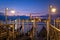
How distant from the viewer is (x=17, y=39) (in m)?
14.1

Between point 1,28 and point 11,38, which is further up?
point 1,28

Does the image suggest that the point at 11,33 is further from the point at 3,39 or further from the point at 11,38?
the point at 3,39

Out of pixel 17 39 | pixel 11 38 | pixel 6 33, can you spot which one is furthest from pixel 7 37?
pixel 17 39

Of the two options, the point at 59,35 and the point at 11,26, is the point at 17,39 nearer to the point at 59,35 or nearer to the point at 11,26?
the point at 11,26

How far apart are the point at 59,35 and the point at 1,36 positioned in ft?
16.5

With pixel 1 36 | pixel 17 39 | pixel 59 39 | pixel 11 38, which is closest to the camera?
pixel 59 39

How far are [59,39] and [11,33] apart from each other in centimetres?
676

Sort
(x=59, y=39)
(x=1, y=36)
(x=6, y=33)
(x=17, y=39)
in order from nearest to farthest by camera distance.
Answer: (x=59, y=39)
(x=1, y=36)
(x=6, y=33)
(x=17, y=39)

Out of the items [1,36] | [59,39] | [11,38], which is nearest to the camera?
[59,39]

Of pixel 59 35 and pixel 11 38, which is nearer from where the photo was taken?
pixel 59 35

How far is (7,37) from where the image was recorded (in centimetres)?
1185

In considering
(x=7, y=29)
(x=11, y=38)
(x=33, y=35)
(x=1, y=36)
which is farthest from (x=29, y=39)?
(x=1, y=36)

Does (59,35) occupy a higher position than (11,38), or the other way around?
(59,35)

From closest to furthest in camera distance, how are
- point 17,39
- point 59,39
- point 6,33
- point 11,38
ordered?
point 59,39 < point 6,33 < point 11,38 < point 17,39
